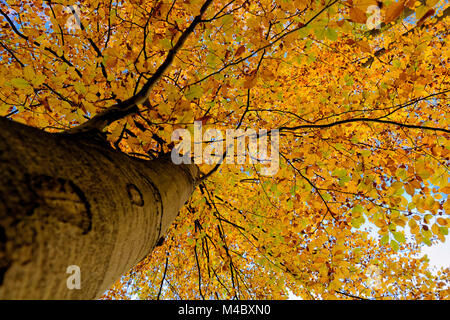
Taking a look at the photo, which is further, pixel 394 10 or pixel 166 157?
pixel 166 157

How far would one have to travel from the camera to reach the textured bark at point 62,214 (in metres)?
0.36

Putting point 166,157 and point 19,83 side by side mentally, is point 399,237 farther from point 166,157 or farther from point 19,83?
point 19,83

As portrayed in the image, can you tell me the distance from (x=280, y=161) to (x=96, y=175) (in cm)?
259

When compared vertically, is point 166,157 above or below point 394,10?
below

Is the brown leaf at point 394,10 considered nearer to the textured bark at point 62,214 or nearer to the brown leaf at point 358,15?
the brown leaf at point 358,15

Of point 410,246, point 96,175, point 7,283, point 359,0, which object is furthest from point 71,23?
point 410,246

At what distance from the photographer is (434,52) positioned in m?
5.43

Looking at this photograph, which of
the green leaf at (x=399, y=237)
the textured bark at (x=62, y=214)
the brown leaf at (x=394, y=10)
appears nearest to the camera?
the textured bark at (x=62, y=214)

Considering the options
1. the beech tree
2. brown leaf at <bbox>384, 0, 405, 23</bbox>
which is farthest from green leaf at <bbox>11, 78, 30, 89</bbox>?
brown leaf at <bbox>384, 0, 405, 23</bbox>

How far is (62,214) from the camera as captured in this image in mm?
456

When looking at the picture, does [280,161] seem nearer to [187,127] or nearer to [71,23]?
[187,127]

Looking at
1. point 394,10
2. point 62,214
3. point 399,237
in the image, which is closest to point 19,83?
point 62,214

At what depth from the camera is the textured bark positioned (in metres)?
0.36

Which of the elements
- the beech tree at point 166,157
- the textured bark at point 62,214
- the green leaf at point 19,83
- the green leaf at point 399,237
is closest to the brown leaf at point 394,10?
the beech tree at point 166,157
